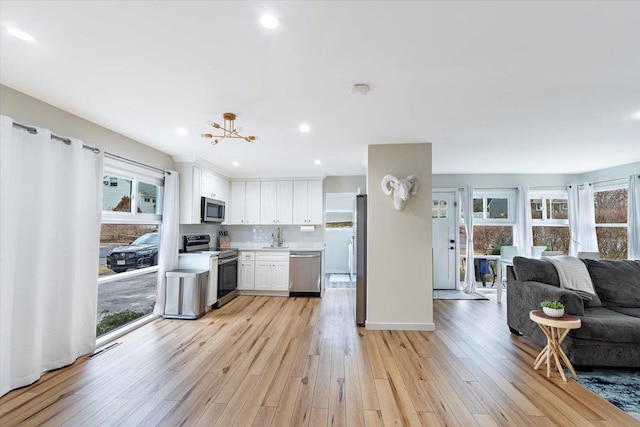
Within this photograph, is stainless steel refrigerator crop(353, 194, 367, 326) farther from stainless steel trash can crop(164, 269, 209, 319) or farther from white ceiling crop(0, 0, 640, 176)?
stainless steel trash can crop(164, 269, 209, 319)

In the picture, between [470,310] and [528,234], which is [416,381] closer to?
[470,310]

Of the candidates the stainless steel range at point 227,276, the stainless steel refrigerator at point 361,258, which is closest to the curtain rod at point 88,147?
the stainless steel range at point 227,276

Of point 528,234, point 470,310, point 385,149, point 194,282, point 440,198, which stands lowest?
point 470,310

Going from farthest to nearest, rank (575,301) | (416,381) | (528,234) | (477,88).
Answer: (528,234) → (575,301) → (416,381) → (477,88)

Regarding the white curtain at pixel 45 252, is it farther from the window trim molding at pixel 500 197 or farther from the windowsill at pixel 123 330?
the window trim molding at pixel 500 197

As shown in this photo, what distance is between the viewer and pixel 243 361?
2.87 metres

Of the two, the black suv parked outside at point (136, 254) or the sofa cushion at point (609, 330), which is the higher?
the black suv parked outside at point (136, 254)

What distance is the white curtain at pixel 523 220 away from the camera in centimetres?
588

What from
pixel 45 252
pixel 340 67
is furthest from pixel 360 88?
pixel 45 252

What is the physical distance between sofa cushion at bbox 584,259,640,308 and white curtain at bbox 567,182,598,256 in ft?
8.46

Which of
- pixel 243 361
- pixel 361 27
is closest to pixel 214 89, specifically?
pixel 361 27

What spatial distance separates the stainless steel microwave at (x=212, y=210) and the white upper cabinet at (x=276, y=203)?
845 mm

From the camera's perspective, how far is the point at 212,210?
5.16m

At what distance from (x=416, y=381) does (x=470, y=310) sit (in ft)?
8.90
